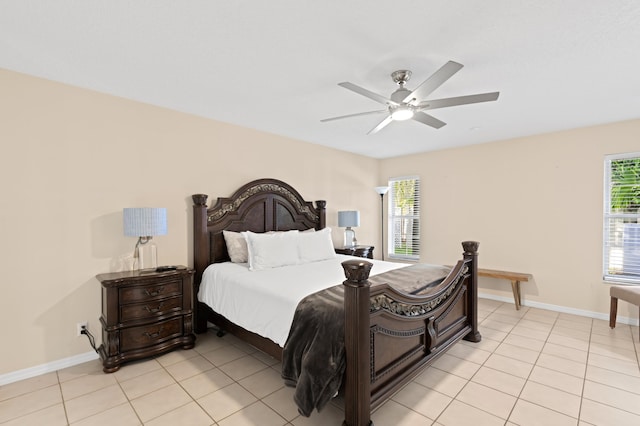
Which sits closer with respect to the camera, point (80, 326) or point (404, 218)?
point (80, 326)

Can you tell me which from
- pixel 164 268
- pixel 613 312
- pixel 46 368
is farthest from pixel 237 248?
pixel 613 312

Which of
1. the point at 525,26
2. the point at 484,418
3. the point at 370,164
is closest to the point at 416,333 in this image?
the point at 484,418

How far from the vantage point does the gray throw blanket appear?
1713 mm

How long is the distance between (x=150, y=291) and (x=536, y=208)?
4.98 meters

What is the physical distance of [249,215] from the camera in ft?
12.7

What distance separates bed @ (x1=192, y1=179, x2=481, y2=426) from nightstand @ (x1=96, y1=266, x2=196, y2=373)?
16.0 inches

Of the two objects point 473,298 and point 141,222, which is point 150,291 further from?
point 473,298

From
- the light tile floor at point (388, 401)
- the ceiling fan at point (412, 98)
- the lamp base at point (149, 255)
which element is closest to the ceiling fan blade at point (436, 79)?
the ceiling fan at point (412, 98)

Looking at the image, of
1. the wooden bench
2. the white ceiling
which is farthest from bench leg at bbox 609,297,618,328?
the white ceiling

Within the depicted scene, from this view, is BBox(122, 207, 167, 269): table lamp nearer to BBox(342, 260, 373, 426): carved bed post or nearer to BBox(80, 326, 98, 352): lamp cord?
BBox(80, 326, 98, 352): lamp cord

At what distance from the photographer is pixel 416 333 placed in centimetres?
226

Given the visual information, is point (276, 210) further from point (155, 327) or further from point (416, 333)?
point (416, 333)

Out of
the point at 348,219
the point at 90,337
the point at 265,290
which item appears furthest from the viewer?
the point at 348,219

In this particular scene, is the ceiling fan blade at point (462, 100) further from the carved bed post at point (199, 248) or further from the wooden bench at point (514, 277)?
the wooden bench at point (514, 277)
